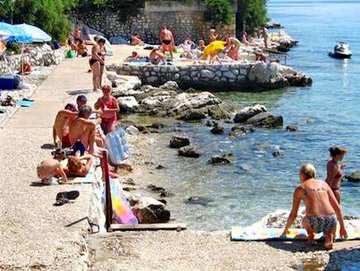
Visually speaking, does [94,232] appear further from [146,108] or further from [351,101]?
[351,101]

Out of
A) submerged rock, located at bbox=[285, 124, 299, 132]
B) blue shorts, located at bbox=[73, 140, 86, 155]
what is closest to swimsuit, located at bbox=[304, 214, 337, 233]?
blue shorts, located at bbox=[73, 140, 86, 155]

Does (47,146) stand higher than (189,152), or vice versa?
(47,146)

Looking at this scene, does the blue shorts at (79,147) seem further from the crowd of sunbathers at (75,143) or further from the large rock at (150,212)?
the large rock at (150,212)

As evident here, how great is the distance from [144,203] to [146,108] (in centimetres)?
1325

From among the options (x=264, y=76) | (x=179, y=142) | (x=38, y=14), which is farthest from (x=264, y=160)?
(x=38, y=14)

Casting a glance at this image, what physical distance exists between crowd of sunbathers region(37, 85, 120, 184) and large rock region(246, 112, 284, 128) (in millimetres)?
9477

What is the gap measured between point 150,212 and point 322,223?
515cm

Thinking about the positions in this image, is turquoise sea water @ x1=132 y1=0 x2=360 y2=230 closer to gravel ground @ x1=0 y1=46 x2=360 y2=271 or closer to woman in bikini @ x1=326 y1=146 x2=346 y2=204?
woman in bikini @ x1=326 y1=146 x2=346 y2=204

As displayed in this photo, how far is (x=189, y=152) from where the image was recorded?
21.1m

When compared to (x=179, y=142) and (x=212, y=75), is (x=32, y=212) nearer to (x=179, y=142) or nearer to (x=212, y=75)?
(x=179, y=142)

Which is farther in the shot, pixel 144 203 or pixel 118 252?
pixel 144 203

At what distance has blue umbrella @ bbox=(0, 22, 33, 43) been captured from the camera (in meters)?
23.0

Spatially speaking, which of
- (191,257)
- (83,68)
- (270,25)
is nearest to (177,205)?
(191,257)

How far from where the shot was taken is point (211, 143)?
23.0 m
